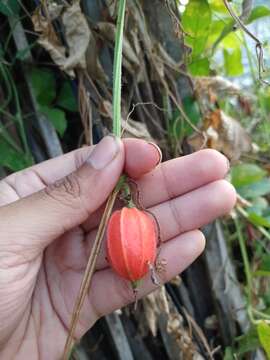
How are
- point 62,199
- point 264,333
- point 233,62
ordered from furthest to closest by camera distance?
point 233,62 < point 264,333 < point 62,199

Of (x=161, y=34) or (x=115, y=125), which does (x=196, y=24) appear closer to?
(x=161, y=34)

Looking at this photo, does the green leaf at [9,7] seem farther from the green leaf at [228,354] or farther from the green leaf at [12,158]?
the green leaf at [228,354]

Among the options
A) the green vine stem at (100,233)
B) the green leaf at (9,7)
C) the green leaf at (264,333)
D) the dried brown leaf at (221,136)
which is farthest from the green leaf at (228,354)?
the green leaf at (9,7)

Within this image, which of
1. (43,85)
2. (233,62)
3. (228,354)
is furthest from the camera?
(233,62)

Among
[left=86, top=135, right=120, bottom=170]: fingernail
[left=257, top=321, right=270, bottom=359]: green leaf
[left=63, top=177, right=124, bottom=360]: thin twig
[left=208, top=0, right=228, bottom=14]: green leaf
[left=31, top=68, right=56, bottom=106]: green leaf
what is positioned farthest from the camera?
[left=208, top=0, right=228, bottom=14]: green leaf

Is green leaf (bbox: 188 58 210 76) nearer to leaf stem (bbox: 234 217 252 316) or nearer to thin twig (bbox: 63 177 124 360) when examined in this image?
leaf stem (bbox: 234 217 252 316)

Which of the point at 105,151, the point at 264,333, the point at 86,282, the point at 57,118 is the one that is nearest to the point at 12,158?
the point at 57,118

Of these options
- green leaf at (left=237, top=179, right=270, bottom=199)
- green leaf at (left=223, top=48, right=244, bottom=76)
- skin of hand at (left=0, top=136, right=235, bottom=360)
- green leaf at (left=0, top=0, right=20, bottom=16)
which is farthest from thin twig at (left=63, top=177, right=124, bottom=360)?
green leaf at (left=223, top=48, right=244, bottom=76)

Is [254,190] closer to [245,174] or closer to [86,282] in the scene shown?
[245,174]
